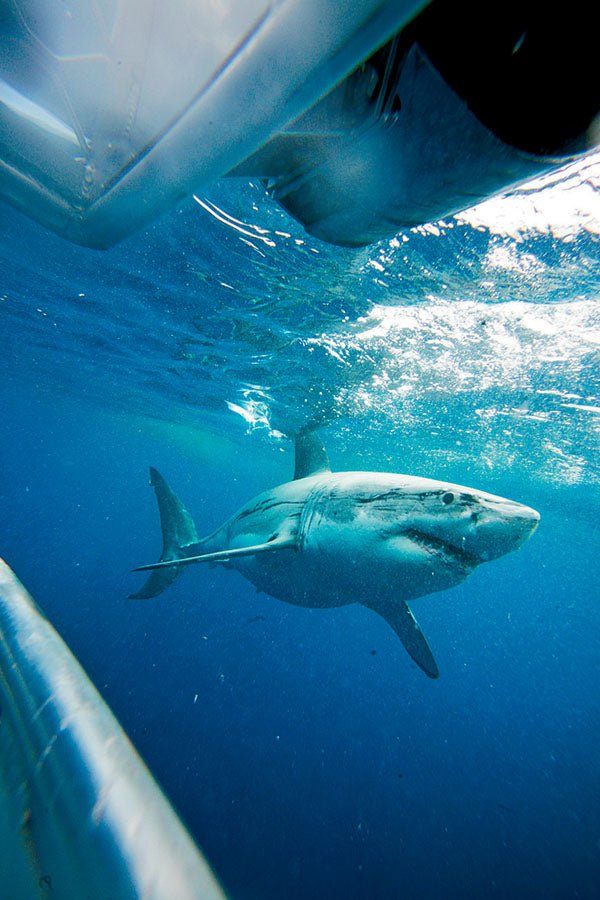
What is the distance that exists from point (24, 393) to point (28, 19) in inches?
1722

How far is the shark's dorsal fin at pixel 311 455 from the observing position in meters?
6.86

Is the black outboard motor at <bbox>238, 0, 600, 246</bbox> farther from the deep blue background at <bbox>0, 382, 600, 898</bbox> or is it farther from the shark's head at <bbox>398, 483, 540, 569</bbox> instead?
the deep blue background at <bbox>0, 382, 600, 898</bbox>

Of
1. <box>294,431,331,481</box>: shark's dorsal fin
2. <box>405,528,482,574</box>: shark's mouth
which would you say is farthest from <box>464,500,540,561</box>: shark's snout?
<box>294,431,331,481</box>: shark's dorsal fin

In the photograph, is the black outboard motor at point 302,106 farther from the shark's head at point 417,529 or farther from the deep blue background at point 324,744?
the deep blue background at point 324,744

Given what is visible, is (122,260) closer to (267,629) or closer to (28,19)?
(28,19)

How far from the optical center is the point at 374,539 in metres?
3.48

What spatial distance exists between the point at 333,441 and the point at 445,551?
2144 centimetres

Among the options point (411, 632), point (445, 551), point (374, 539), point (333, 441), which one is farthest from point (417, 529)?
point (333, 441)

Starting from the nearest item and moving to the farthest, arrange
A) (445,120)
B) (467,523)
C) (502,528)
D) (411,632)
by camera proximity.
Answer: (445,120)
(502,528)
(467,523)
(411,632)

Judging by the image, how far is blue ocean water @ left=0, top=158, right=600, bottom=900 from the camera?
7.31m

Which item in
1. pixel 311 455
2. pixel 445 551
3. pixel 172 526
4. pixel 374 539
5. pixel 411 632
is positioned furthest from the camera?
pixel 172 526

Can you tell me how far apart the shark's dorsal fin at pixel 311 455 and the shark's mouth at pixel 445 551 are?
3.65 meters

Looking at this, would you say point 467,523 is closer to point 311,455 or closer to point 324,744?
point 311,455

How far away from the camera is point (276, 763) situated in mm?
10609
